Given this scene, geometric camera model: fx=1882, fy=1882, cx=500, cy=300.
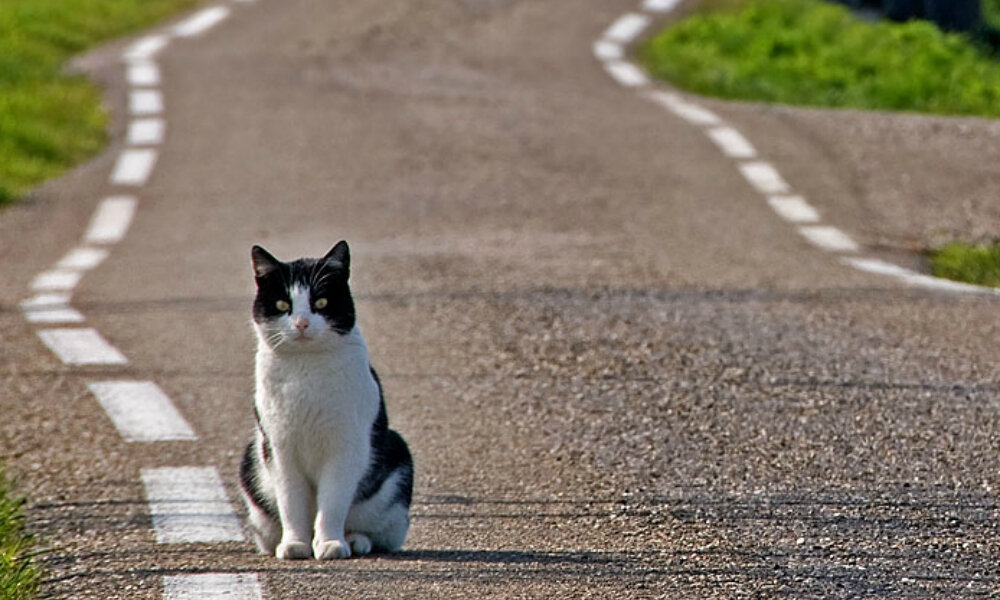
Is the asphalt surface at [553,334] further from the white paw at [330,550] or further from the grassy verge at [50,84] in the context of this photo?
the grassy verge at [50,84]

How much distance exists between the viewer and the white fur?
5391mm

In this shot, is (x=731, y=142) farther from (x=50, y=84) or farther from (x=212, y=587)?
(x=212, y=587)

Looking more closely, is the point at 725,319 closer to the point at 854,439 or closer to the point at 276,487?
the point at 854,439

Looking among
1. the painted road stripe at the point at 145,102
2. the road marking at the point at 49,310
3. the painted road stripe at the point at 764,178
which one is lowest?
the painted road stripe at the point at 145,102

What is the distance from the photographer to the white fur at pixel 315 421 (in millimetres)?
5391

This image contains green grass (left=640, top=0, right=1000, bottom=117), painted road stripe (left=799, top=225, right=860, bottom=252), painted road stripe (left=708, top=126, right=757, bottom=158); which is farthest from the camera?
green grass (left=640, top=0, right=1000, bottom=117)

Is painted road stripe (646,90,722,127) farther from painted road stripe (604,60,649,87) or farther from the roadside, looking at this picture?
painted road stripe (604,60,649,87)

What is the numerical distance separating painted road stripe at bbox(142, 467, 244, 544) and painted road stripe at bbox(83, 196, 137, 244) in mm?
5598

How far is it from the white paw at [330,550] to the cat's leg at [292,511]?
0.07 metres

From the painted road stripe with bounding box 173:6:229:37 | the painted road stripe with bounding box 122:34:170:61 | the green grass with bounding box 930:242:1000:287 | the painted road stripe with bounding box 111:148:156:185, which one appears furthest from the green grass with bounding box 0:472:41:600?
the painted road stripe with bounding box 173:6:229:37

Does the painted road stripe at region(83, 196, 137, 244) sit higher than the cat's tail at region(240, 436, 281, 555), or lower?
lower

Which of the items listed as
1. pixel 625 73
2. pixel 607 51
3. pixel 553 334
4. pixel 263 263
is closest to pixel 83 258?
pixel 553 334

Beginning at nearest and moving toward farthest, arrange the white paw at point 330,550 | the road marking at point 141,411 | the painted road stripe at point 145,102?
the white paw at point 330,550, the road marking at point 141,411, the painted road stripe at point 145,102

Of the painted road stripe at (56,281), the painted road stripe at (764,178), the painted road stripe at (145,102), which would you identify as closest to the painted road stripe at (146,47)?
the painted road stripe at (145,102)
